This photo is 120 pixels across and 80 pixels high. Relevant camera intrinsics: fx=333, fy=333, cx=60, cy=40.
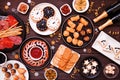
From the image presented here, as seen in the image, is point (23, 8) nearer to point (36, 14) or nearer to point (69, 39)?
point (36, 14)

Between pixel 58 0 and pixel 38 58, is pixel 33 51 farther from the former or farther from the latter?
pixel 58 0

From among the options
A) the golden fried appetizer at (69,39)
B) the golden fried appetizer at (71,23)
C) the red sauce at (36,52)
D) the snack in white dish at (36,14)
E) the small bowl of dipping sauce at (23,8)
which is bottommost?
the red sauce at (36,52)

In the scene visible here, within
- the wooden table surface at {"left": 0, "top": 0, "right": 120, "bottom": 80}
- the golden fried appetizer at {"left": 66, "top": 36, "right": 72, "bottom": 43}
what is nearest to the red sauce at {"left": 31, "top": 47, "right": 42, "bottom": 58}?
the wooden table surface at {"left": 0, "top": 0, "right": 120, "bottom": 80}

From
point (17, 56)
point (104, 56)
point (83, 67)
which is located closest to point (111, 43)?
point (104, 56)

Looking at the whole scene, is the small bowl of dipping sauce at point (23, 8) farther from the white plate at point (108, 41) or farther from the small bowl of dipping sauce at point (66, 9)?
the white plate at point (108, 41)

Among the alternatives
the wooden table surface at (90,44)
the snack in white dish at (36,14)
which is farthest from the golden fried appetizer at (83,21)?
the snack in white dish at (36,14)

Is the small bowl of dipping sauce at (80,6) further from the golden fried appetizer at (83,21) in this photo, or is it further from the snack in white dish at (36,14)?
the snack in white dish at (36,14)

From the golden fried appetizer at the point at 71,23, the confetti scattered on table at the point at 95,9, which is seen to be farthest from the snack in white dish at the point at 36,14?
the confetti scattered on table at the point at 95,9

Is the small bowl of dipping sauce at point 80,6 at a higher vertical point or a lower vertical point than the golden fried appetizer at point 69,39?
higher
